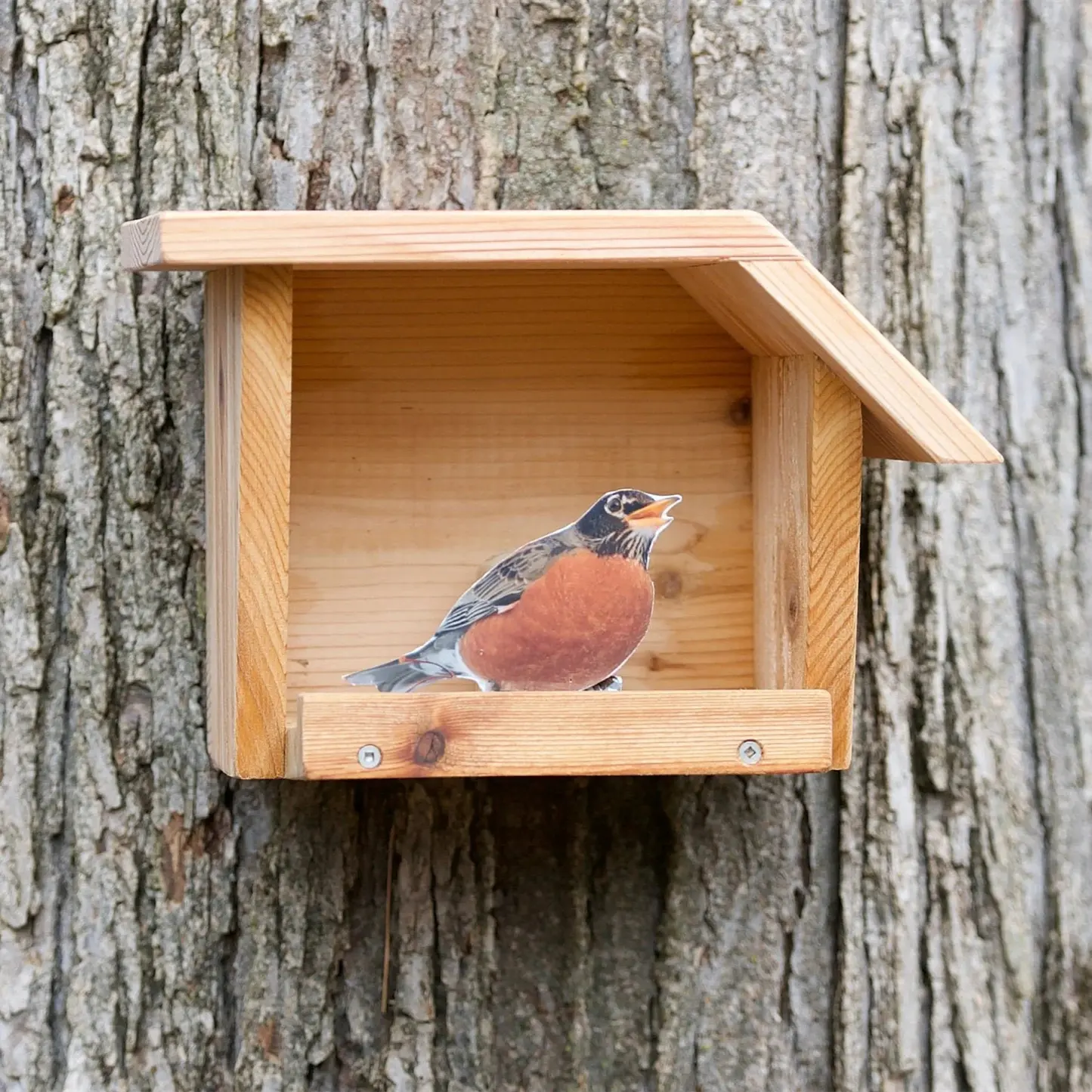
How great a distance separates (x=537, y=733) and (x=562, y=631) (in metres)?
0.21

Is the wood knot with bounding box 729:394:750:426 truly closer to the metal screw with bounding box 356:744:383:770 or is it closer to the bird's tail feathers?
the bird's tail feathers

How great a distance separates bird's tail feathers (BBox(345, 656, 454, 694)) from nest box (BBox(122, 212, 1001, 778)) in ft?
0.22

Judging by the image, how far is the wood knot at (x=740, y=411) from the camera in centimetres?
172

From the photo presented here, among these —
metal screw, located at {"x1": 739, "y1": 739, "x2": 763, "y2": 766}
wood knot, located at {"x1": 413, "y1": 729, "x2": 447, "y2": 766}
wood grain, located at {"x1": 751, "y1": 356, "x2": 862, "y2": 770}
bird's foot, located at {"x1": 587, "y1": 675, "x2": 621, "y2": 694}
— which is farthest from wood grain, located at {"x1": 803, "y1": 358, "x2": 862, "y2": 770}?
wood knot, located at {"x1": 413, "y1": 729, "x2": 447, "y2": 766}

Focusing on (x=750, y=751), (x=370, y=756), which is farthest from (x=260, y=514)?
(x=750, y=751)

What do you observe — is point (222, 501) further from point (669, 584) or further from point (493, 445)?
point (669, 584)

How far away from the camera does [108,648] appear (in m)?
1.72

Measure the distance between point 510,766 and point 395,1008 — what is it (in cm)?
54

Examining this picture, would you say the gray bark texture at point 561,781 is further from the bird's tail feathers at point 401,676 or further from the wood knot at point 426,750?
the wood knot at point 426,750

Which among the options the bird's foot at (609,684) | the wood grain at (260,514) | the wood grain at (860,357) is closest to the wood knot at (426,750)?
the wood grain at (260,514)

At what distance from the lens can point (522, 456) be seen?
1710 millimetres

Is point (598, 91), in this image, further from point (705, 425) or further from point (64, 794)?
point (64, 794)

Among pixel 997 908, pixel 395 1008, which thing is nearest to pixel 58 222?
pixel 395 1008

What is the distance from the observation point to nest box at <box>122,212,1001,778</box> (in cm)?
136
